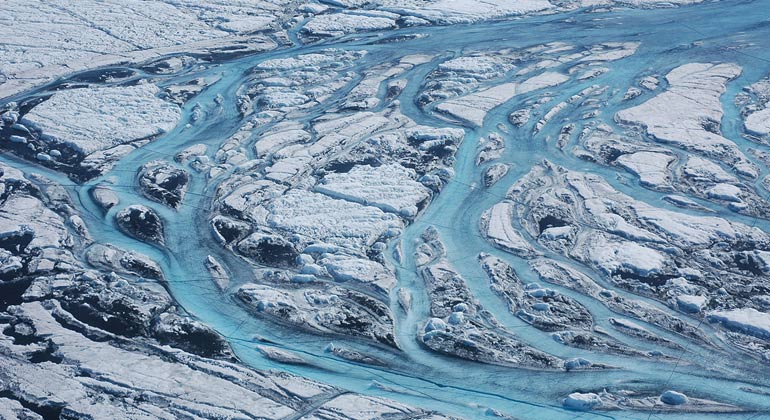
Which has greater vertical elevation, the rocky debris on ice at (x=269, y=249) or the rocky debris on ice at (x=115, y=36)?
the rocky debris on ice at (x=115, y=36)

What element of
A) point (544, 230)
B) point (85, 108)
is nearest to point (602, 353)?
point (544, 230)

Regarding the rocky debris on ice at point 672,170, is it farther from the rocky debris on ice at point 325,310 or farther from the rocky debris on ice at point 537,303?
the rocky debris on ice at point 325,310

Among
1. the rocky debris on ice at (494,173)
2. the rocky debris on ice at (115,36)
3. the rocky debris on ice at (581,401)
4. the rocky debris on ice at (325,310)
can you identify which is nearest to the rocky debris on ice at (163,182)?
the rocky debris on ice at (325,310)


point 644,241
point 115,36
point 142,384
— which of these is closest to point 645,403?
point 644,241

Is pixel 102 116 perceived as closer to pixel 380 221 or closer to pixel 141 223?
pixel 141 223

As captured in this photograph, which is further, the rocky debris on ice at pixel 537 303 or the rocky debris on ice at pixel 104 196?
the rocky debris on ice at pixel 104 196

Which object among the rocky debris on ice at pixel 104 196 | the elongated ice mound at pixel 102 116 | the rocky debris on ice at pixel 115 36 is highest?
the rocky debris on ice at pixel 115 36

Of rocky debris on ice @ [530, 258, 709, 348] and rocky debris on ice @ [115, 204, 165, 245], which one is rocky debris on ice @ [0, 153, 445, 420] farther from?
rocky debris on ice @ [530, 258, 709, 348]

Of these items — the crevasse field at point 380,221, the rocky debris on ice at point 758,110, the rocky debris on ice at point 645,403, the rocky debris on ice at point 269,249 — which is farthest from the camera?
the rocky debris on ice at point 758,110
